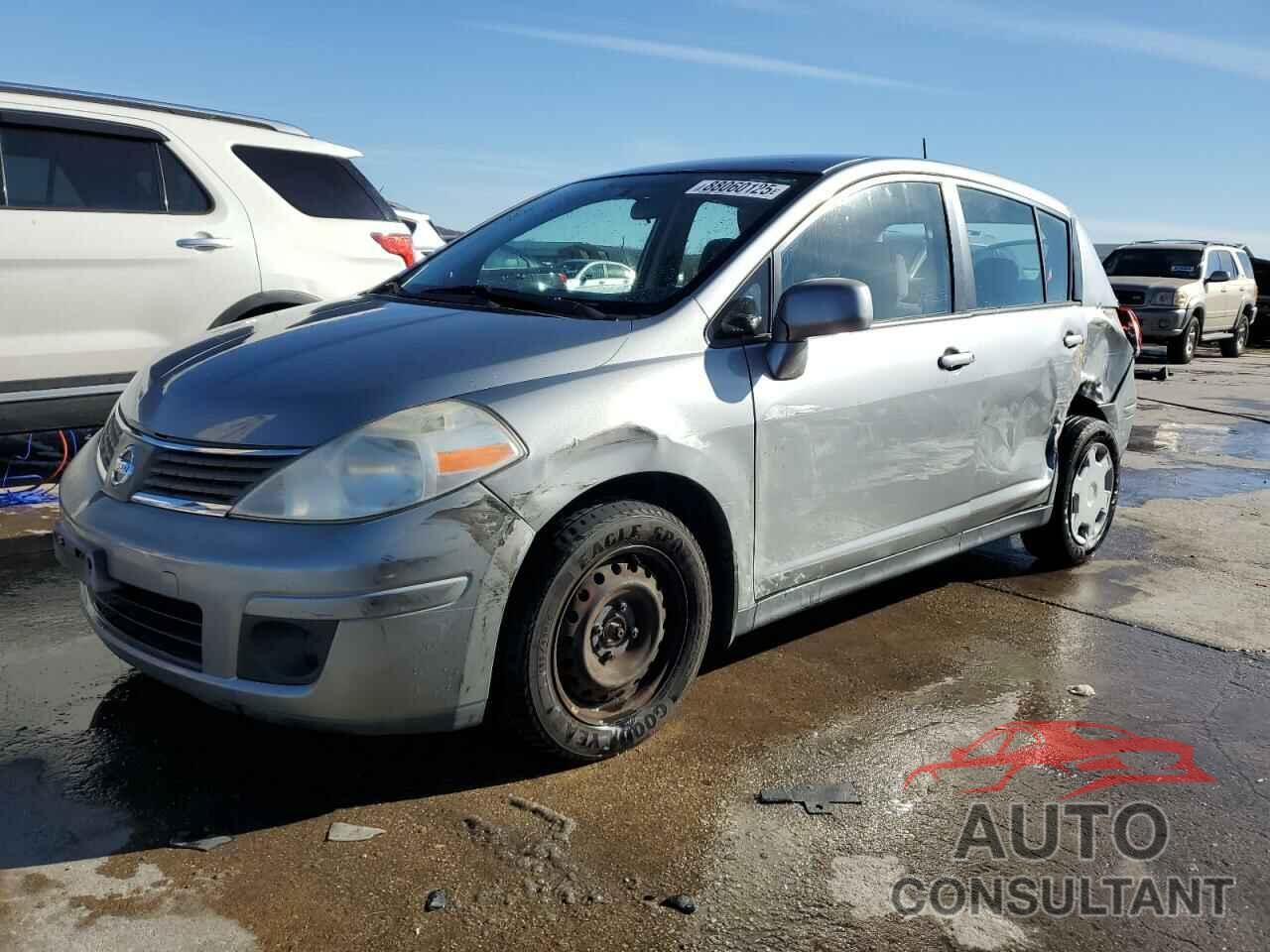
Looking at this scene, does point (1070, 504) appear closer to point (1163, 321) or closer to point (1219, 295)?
point (1163, 321)

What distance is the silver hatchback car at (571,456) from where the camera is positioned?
2594 millimetres

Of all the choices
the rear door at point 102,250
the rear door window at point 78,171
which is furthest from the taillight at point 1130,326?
the rear door window at point 78,171

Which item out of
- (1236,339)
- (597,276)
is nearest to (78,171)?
(597,276)

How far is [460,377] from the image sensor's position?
2783 mm

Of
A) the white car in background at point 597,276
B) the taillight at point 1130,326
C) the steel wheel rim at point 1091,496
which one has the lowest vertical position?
the steel wheel rim at point 1091,496

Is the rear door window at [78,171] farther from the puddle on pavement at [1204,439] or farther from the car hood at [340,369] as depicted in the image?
the puddle on pavement at [1204,439]

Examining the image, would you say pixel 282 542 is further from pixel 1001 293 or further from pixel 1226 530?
pixel 1226 530

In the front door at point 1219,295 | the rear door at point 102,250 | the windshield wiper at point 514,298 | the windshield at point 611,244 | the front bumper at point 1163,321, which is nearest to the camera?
the windshield wiper at point 514,298

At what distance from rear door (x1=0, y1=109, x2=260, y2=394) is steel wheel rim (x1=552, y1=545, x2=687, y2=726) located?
3655 mm

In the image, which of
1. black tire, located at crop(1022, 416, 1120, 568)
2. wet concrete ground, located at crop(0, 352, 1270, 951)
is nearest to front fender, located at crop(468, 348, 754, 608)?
wet concrete ground, located at crop(0, 352, 1270, 951)

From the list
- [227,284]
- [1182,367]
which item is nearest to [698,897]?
[227,284]

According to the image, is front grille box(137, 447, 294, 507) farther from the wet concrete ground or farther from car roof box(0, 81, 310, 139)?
car roof box(0, 81, 310, 139)

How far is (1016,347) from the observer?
4.34 m

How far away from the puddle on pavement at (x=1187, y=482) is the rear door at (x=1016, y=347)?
2.46 m
